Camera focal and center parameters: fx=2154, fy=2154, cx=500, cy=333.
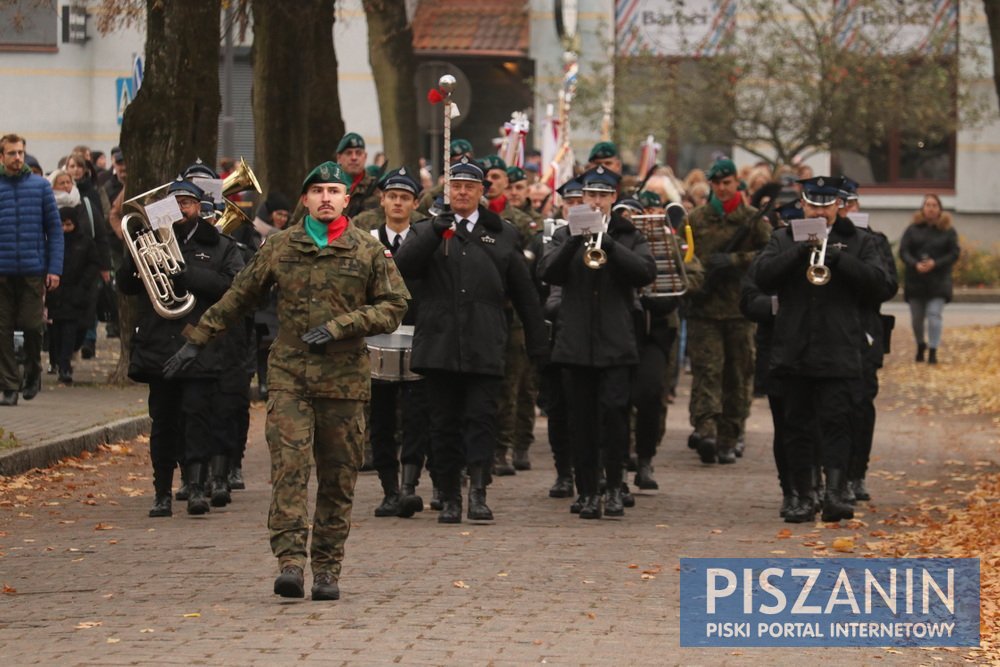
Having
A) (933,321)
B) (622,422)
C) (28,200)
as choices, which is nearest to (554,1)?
(933,321)

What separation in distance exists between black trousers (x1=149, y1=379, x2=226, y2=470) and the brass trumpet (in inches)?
140

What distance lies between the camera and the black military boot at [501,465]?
15.2m

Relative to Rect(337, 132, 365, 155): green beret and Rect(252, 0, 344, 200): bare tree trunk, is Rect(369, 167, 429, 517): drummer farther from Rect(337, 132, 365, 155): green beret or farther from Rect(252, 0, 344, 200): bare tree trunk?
Rect(252, 0, 344, 200): bare tree trunk

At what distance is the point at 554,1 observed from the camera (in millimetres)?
41938

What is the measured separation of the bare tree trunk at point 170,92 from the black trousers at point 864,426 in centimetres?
772

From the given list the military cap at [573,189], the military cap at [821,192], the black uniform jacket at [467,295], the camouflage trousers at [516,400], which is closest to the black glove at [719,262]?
the camouflage trousers at [516,400]

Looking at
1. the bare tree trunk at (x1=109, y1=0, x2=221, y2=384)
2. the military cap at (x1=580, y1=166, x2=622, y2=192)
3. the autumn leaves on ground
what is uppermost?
the bare tree trunk at (x1=109, y1=0, x2=221, y2=384)

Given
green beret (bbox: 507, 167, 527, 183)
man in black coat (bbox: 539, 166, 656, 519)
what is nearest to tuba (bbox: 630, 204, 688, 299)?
man in black coat (bbox: 539, 166, 656, 519)

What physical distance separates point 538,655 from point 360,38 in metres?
35.1

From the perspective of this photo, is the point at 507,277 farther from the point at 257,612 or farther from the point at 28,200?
the point at 28,200

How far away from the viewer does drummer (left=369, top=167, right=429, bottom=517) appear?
1266 centimetres

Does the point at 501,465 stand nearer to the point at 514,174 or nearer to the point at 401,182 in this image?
the point at 514,174

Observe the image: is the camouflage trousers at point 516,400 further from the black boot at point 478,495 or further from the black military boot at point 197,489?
the black military boot at point 197,489

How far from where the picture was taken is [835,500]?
1270cm
